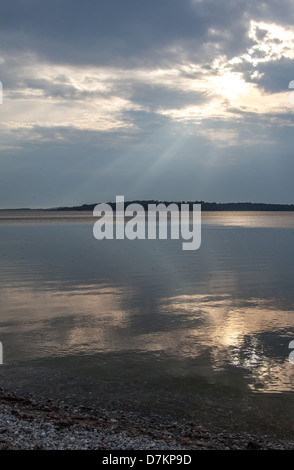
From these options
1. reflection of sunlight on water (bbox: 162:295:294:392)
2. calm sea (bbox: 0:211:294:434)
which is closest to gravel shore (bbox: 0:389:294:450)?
calm sea (bbox: 0:211:294:434)

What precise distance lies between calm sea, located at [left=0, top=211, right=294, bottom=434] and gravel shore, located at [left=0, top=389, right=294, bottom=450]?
0.55 m

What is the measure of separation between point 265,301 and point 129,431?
12.0 m

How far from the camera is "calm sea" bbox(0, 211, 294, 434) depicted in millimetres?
10125

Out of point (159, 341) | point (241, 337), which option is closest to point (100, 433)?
point (159, 341)

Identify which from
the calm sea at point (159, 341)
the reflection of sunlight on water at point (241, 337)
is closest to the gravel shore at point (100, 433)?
the calm sea at point (159, 341)

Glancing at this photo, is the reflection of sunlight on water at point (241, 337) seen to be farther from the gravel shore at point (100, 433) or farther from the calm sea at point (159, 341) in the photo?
the gravel shore at point (100, 433)

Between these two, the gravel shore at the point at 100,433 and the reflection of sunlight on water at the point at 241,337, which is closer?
the gravel shore at the point at 100,433

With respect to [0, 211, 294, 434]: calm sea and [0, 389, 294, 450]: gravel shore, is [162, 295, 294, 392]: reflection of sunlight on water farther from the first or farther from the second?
[0, 389, 294, 450]: gravel shore

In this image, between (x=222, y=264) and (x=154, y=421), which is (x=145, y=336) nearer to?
(x=154, y=421)

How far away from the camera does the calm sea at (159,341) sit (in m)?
10.1

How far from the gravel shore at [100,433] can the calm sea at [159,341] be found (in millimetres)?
548

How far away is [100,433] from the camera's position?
8.09 m

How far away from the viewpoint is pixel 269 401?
9891mm

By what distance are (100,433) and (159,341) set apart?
5.90 metres
